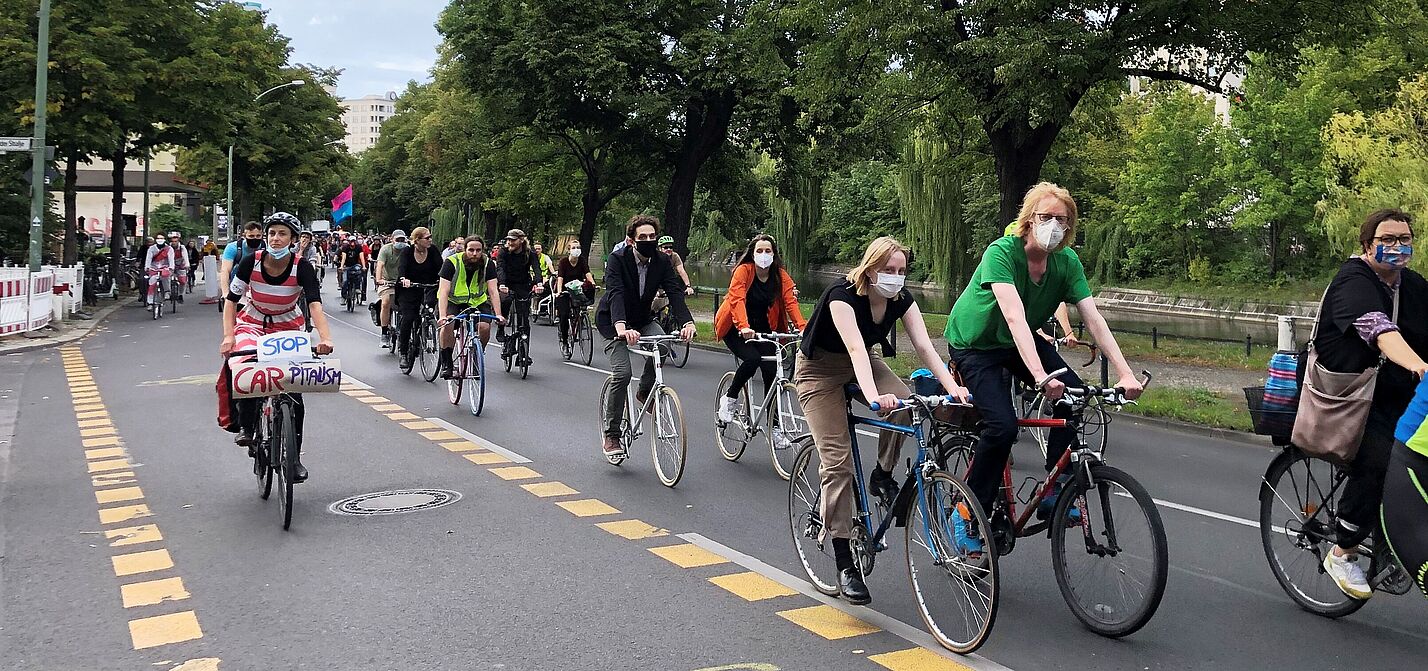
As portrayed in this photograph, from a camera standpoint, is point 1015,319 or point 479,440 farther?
point 479,440

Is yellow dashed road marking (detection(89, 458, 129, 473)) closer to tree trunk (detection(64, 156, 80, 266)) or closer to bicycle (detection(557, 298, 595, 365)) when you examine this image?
bicycle (detection(557, 298, 595, 365))

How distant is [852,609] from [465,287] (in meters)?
8.97

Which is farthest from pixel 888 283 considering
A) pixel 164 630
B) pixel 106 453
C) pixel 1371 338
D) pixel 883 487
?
pixel 106 453

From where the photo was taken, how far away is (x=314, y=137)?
194ft

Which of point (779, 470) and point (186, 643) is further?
point (779, 470)

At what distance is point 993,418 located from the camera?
17.7ft

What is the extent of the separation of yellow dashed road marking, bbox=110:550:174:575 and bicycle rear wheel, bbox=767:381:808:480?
4159 millimetres

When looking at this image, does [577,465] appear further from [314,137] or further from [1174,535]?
[314,137]

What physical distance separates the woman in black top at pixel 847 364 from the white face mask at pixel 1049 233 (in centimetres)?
59

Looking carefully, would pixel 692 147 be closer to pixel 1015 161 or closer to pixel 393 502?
pixel 1015 161

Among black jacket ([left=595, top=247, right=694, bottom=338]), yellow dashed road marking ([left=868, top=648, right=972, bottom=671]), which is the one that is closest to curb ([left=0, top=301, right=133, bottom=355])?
black jacket ([left=595, top=247, right=694, bottom=338])

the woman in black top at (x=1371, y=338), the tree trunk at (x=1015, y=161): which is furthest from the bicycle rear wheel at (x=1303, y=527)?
Result: the tree trunk at (x=1015, y=161)

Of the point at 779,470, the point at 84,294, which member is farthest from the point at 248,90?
the point at 779,470

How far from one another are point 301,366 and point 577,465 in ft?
8.68
